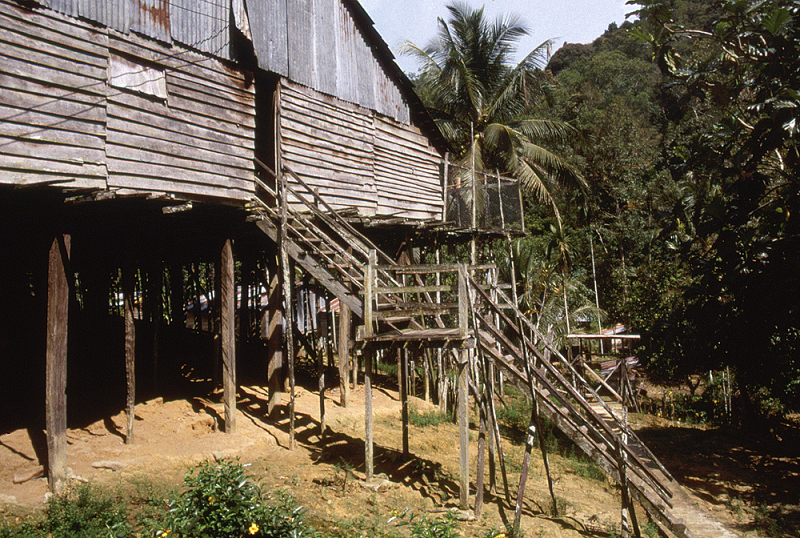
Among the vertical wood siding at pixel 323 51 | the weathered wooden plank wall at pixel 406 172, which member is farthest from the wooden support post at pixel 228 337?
the weathered wooden plank wall at pixel 406 172

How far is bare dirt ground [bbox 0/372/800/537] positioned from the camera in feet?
25.9

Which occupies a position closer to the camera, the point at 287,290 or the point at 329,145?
the point at 287,290

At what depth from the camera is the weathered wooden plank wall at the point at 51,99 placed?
24.1ft

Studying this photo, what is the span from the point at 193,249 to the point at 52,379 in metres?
6.72

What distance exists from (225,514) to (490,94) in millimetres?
20232

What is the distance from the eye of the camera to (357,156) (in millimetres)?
13398

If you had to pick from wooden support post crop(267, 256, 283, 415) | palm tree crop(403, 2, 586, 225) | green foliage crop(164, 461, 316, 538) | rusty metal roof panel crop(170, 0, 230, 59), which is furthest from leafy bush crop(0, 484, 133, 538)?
palm tree crop(403, 2, 586, 225)

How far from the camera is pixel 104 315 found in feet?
45.2

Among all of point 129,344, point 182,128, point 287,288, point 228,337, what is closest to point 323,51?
point 182,128

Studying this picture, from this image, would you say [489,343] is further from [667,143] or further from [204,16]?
[667,143]

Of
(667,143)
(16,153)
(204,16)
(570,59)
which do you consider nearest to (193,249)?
(204,16)

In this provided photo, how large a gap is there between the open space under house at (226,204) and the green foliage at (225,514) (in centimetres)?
308

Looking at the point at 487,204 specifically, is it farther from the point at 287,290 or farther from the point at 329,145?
the point at 287,290

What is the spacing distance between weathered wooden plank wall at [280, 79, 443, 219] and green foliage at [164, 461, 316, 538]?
724 centimetres
